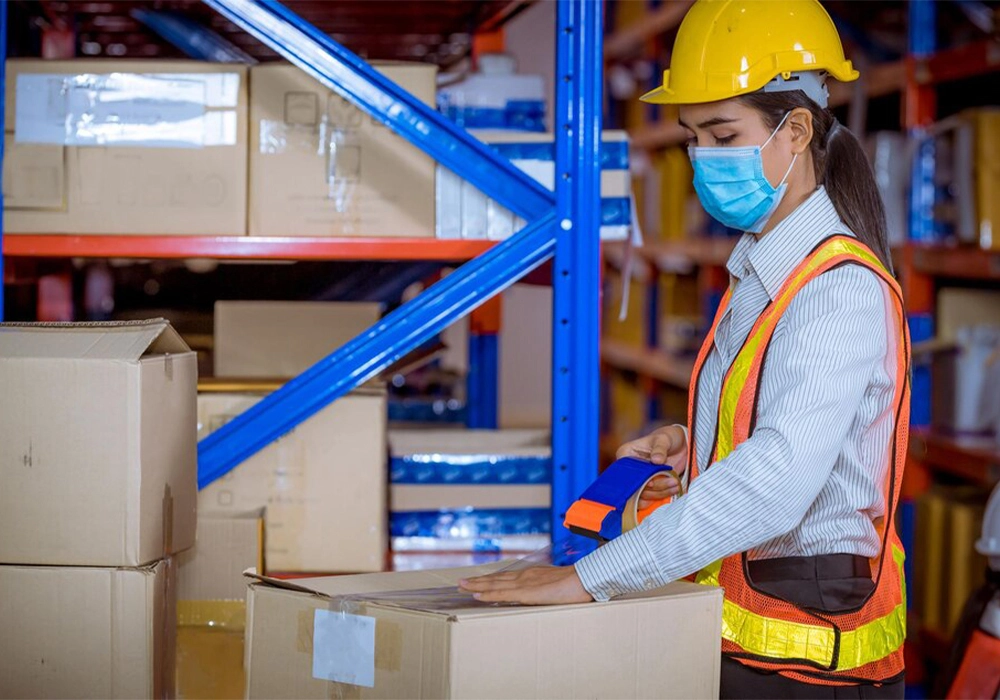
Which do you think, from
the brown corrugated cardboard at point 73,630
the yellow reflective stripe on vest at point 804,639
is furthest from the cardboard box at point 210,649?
the yellow reflective stripe on vest at point 804,639

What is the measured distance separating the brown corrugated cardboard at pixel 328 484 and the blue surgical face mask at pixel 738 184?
0.89 m

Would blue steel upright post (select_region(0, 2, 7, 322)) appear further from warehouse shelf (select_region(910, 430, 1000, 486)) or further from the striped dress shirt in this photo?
warehouse shelf (select_region(910, 430, 1000, 486))

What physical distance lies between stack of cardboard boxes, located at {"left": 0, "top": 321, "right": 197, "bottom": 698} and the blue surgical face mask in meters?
0.81

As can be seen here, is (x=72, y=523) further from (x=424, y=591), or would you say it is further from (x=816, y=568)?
(x=816, y=568)

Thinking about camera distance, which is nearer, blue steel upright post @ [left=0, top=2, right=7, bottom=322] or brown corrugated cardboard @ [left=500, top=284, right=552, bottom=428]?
blue steel upright post @ [left=0, top=2, right=7, bottom=322]

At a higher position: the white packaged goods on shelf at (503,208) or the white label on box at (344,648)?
the white packaged goods on shelf at (503,208)

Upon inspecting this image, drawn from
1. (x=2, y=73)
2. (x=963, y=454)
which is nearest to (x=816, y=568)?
(x=2, y=73)

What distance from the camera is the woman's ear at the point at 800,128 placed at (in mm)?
1568

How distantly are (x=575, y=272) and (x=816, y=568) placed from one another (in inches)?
34.6

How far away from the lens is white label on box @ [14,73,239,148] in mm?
2254

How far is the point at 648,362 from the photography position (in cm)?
624

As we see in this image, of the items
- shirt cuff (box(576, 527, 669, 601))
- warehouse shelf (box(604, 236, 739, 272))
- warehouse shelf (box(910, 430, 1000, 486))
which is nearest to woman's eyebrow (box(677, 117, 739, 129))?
shirt cuff (box(576, 527, 669, 601))

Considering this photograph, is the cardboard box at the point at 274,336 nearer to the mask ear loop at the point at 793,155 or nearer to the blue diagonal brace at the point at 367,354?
the blue diagonal brace at the point at 367,354

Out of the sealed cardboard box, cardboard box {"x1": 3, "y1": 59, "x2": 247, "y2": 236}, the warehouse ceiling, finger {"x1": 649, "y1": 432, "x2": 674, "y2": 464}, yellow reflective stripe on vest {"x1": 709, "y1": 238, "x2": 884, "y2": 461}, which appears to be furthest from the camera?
the warehouse ceiling
